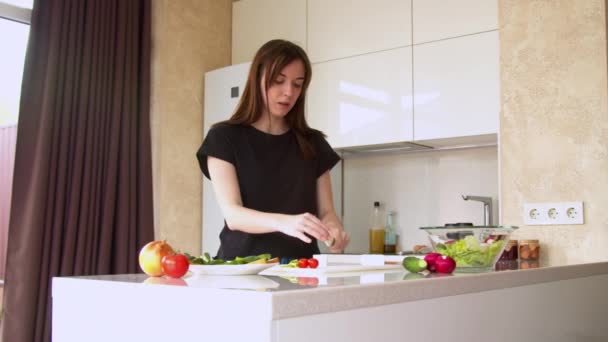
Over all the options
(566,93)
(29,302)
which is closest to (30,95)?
(29,302)

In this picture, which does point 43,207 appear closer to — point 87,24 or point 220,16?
point 87,24

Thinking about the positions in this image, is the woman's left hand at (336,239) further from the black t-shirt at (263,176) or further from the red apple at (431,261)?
the black t-shirt at (263,176)

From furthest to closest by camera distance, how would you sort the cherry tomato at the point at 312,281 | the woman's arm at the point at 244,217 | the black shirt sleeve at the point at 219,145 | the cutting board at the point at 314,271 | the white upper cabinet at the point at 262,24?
the white upper cabinet at the point at 262,24 < the black shirt sleeve at the point at 219,145 < the woman's arm at the point at 244,217 < the cutting board at the point at 314,271 < the cherry tomato at the point at 312,281

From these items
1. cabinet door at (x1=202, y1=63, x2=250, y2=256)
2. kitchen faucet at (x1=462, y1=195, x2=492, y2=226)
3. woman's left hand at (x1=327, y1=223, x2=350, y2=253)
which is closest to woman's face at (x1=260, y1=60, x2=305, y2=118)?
woman's left hand at (x1=327, y1=223, x2=350, y2=253)

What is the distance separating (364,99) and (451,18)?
0.60 meters

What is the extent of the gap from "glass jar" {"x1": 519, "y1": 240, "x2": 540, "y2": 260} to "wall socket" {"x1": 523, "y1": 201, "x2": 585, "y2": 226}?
9 cm

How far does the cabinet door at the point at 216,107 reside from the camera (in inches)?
150

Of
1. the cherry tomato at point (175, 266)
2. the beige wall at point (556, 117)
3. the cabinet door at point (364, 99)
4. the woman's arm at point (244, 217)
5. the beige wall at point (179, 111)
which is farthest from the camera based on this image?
the beige wall at point (179, 111)

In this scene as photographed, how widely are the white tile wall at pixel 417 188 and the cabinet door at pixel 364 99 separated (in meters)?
0.32

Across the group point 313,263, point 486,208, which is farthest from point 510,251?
point 313,263

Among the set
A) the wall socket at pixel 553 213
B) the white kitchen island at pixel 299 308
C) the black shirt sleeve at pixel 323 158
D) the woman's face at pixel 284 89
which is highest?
the woman's face at pixel 284 89

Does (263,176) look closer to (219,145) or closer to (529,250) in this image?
(219,145)

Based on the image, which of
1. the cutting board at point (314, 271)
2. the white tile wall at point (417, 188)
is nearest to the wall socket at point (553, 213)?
the white tile wall at point (417, 188)

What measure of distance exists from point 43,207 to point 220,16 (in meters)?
1.62
